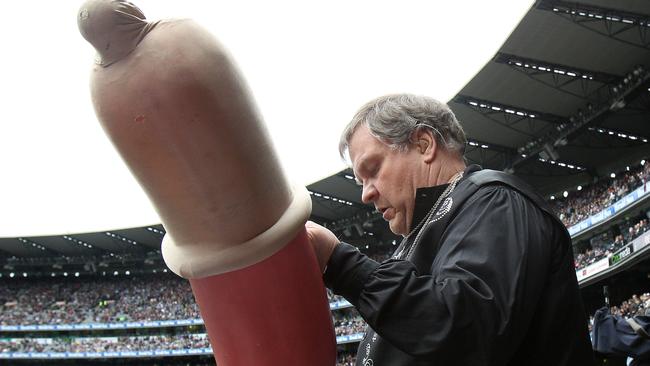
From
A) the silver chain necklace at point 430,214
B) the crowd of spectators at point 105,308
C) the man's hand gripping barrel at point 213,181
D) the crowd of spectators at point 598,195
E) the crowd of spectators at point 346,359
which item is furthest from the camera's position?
the crowd of spectators at point 105,308

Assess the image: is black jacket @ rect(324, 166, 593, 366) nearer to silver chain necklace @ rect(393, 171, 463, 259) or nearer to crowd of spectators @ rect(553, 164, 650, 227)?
silver chain necklace @ rect(393, 171, 463, 259)

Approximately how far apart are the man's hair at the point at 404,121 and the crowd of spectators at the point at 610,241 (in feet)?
64.7

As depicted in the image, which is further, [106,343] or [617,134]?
[106,343]

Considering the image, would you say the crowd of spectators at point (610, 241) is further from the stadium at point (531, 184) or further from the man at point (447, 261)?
the man at point (447, 261)

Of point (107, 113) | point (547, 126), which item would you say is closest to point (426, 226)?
point (107, 113)

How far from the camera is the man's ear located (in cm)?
195

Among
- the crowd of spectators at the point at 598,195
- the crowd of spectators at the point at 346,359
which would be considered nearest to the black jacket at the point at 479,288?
the crowd of spectators at the point at 598,195

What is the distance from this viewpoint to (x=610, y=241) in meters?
23.7

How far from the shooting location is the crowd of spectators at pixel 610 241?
67.1ft

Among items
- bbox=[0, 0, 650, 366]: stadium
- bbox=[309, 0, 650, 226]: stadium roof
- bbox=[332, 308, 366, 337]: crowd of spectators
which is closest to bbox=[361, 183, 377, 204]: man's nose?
bbox=[0, 0, 650, 366]: stadium

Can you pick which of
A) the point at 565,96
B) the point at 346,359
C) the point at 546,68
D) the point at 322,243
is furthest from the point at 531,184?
the point at 322,243

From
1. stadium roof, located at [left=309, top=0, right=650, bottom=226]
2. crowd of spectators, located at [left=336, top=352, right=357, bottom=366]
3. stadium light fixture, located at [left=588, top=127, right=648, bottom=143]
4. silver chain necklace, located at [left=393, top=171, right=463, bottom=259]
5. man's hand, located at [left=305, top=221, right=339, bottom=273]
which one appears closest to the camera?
man's hand, located at [left=305, top=221, right=339, bottom=273]

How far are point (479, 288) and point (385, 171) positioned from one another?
1.87 ft

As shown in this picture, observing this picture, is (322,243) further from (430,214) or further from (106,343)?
(106,343)
